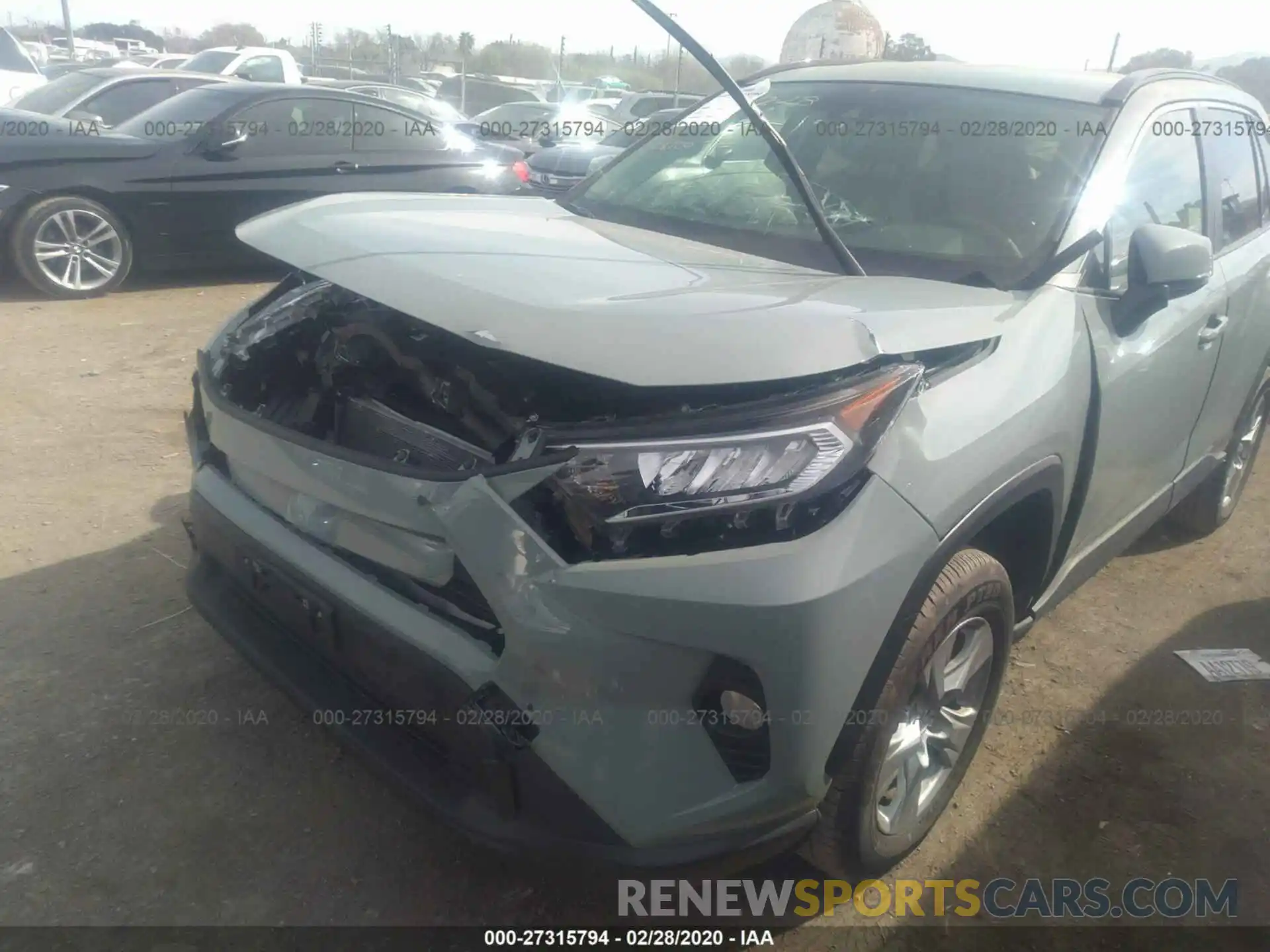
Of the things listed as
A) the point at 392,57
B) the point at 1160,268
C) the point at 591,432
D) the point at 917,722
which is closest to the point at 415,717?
the point at 591,432

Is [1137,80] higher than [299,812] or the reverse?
higher

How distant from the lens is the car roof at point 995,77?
2885 mm

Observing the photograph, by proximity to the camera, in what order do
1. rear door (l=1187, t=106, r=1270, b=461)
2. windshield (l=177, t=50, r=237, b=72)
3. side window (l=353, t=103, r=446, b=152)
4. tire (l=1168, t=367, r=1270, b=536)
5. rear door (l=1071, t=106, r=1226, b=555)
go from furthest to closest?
1. windshield (l=177, t=50, r=237, b=72)
2. side window (l=353, t=103, r=446, b=152)
3. tire (l=1168, t=367, r=1270, b=536)
4. rear door (l=1187, t=106, r=1270, b=461)
5. rear door (l=1071, t=106, r=1226, b=555)

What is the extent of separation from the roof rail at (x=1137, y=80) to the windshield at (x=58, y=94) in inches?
351

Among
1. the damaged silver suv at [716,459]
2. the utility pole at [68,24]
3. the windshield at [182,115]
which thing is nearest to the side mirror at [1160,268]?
the damaged silver suv at [716,459]

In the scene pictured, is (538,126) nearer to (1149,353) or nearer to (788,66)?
(788,66)

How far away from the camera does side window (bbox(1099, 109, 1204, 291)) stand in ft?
8.64

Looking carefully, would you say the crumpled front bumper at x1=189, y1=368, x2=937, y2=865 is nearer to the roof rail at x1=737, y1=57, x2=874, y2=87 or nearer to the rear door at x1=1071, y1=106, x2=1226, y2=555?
the rear door at x1=1071, y1=106, x2=1226, y2=555

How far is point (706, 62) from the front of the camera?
2.44 metres

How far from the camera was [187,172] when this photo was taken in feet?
23.4

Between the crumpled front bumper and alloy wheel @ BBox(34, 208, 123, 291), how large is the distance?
20.2ft

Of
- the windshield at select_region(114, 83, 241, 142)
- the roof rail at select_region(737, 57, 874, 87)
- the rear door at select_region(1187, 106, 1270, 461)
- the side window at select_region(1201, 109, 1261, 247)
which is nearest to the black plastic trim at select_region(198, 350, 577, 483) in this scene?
the roof rail at select_region(737, 57, 874, 87)

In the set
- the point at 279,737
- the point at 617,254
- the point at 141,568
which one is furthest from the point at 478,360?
the point at 141,568

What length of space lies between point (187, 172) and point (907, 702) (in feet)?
22.9
